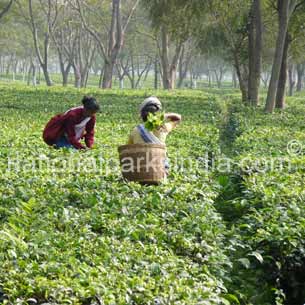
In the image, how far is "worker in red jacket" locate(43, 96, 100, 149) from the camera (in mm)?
8984

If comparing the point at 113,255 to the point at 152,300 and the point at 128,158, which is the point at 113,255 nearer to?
the point at 152,300

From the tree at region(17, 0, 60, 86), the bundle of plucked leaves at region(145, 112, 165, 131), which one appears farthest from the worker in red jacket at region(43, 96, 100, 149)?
the tree at region(17, 0, 60, 86)

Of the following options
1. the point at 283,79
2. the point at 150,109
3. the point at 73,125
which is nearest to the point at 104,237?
the point at 150,109

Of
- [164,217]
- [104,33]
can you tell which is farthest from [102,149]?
[104,33]

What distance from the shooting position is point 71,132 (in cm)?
920

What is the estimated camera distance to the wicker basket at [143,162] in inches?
279

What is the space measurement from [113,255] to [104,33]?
173 feet

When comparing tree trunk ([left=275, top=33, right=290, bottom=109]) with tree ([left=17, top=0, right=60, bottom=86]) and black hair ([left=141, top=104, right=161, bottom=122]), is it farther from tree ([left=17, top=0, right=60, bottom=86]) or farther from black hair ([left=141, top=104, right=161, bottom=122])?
tree ([left=17, top=0, right=60, bottom=86])

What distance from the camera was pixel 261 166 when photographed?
920 centimetres

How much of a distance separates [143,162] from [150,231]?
1689mm

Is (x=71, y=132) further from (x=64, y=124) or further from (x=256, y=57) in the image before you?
(x=256, y=57)

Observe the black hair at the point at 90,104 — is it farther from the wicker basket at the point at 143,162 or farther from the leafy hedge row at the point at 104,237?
the wicker basket at the point at 143,162

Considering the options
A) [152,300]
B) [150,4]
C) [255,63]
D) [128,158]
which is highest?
[150,4]

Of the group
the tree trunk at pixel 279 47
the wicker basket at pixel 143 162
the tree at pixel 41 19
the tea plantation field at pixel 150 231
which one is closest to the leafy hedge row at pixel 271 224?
the tea plantation field at pixel 150 231
